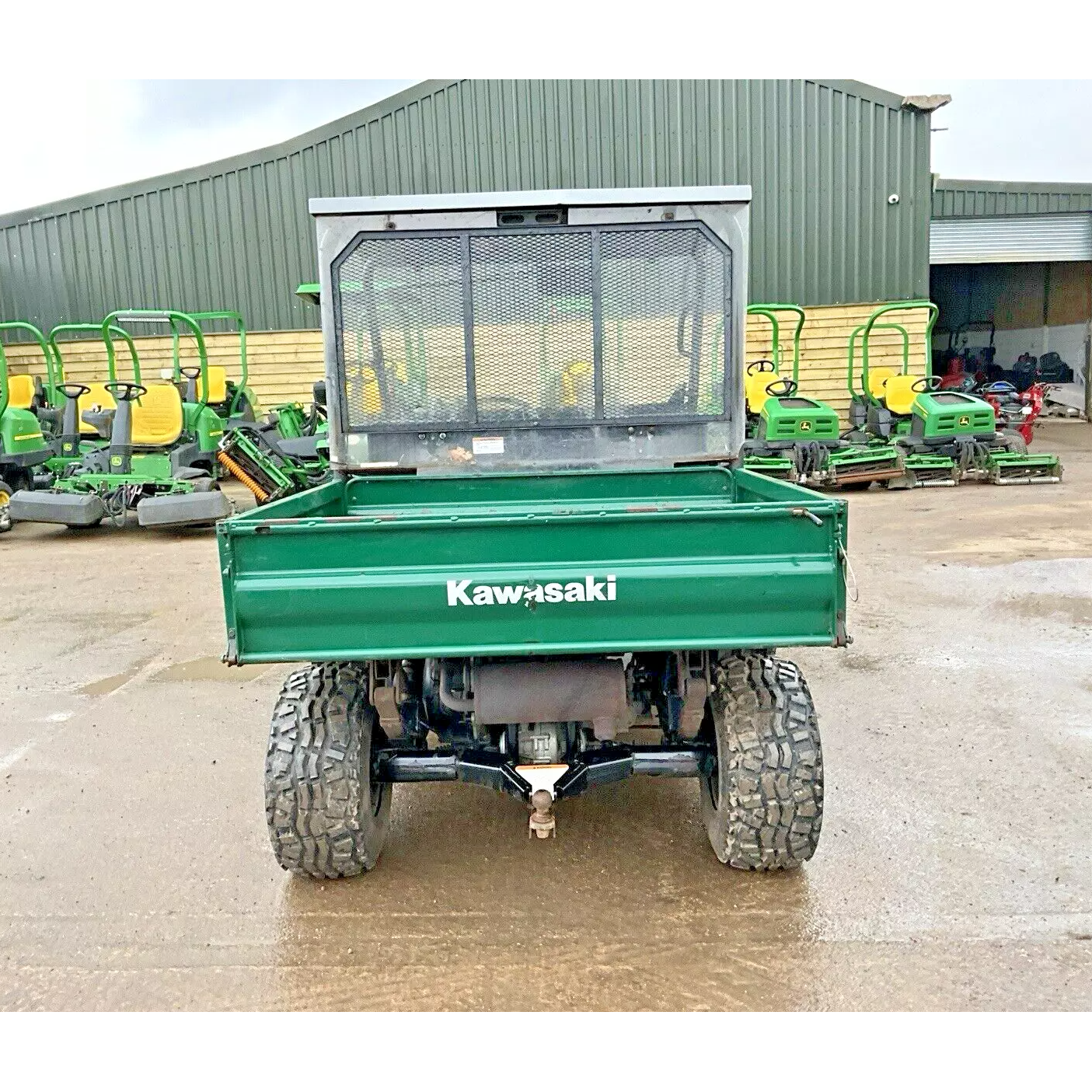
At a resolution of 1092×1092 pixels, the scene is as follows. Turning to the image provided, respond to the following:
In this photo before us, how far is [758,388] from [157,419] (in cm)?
720

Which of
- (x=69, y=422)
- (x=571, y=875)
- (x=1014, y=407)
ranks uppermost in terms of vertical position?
(x=69, y=422)

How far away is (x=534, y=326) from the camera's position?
154 inches

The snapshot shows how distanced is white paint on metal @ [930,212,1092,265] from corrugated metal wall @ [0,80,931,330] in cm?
334

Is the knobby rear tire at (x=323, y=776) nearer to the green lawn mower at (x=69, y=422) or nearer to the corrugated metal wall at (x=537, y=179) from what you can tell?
the green lawn mower at (x=69, y=422)

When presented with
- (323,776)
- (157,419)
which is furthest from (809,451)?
(323,776)

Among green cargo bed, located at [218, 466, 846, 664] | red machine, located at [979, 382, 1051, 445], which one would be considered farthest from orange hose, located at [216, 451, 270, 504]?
red machine, located at [979, 382, 1051, 445]

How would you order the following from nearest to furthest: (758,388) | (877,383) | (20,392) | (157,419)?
1. (157,419)
2. (20,392)
3. (758,388)
4. (877,383)

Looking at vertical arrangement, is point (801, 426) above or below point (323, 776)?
above

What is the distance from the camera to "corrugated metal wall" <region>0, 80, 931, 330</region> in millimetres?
16062

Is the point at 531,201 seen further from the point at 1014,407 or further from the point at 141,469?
the point at 1014,407

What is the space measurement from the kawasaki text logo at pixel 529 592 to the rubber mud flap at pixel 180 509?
7576 mm

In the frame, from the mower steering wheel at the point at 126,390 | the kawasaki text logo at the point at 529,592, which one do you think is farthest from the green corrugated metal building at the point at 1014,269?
the kawasaki text logo at the point at 529,592

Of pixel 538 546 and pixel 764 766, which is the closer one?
pixel 538 546
